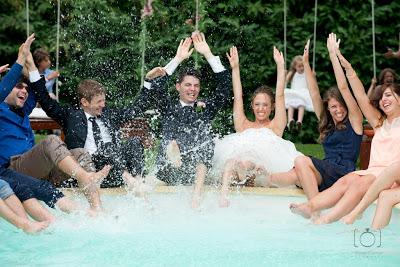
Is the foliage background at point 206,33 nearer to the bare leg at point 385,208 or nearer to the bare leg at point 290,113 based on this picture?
the bare leg at point 290,113

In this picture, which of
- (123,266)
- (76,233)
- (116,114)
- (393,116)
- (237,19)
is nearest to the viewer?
(123,266)

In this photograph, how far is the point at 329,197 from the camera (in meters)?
5.74

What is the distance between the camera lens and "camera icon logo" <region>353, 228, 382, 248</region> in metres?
5.21

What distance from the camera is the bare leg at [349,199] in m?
5.60

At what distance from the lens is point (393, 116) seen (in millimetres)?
5969

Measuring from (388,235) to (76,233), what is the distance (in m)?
1.73

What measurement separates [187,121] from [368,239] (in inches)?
69.9

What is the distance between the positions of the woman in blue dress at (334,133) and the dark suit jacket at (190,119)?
0.55 meters

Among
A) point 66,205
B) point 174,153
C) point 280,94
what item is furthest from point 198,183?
point 66,205

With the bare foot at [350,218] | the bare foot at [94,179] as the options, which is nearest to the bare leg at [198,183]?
the bare foot at [94,179]

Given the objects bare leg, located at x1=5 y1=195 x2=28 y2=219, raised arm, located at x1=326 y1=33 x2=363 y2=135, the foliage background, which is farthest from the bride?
the foliage background

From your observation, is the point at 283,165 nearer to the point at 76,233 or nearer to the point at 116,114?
the point at 116,114

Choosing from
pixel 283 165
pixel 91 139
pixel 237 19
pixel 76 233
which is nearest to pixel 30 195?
pixel 76 233

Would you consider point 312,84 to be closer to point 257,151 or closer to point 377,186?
point 257,151
